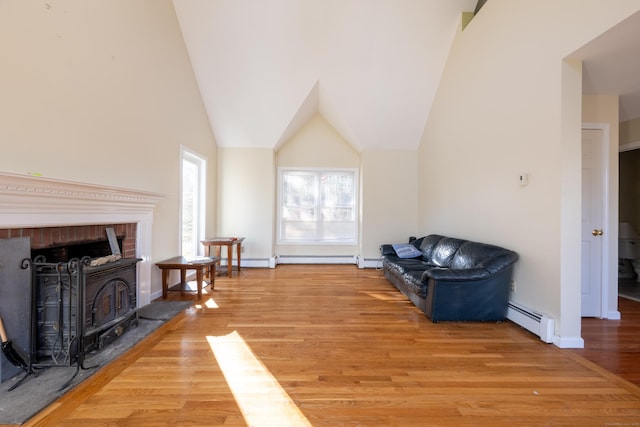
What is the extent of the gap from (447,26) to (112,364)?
17.8 ft

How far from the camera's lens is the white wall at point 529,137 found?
85.2 inches

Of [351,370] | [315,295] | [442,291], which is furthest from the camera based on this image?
[315,295]

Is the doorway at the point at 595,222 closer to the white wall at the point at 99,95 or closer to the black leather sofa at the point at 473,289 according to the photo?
the black leather sofa at the point at 473,289

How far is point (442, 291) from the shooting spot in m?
2.63

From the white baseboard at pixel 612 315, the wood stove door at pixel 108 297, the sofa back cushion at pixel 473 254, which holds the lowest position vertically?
the white baseboard at pixel 612 315

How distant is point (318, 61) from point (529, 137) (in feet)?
10.2

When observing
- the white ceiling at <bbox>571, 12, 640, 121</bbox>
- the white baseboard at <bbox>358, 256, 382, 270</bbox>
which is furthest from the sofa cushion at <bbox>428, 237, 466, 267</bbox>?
the white ceiling at <bbox>571, 12, 640, 121</bbox>

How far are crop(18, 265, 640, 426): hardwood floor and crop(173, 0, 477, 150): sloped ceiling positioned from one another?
11.5 ft

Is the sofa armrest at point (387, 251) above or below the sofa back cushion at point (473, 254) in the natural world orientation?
below

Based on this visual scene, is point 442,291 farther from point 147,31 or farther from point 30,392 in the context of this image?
point 147,31

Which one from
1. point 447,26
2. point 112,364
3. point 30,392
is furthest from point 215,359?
point 447,26

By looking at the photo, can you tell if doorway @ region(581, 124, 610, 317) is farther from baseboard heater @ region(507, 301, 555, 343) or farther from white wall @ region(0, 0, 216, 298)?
white wall @ region(0, 0, 216, 298)

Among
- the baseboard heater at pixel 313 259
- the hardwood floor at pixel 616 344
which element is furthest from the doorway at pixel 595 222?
the baseboard heater at pixel 313 259

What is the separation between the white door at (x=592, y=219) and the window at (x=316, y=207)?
141 inches
